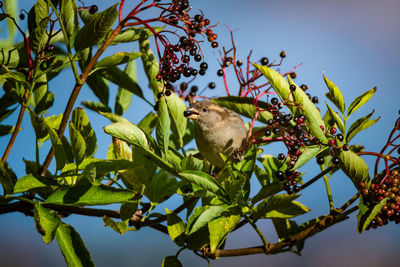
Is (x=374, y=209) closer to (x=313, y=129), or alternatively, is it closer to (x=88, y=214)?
(x=313, y=129)

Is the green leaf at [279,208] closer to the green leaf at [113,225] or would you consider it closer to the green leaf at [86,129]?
the green leaf at [113,225]

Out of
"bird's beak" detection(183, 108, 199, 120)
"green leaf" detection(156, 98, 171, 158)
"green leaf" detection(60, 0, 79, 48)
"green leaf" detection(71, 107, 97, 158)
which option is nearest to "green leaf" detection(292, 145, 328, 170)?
"green leaf" detection(156, 98, 171, 158)

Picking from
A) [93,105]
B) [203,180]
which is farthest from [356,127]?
[93,105]

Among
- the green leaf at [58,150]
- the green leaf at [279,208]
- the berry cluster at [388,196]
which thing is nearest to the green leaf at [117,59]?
the green leaf at [58,150]

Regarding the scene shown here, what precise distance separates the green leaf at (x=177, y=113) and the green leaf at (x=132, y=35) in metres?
0.17

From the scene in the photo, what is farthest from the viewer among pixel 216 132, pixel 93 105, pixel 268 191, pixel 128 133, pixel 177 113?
pixel 216 132

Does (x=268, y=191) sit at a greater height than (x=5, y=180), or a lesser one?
lesser

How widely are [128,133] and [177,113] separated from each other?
35 cm

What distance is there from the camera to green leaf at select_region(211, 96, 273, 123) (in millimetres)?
988

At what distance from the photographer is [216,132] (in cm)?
159

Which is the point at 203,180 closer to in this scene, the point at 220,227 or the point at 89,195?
the point at 220,227

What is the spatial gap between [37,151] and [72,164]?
0.49 ft

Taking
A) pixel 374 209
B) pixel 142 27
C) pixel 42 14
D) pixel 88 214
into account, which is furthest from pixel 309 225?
pixel 42 14

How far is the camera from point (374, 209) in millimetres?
855
